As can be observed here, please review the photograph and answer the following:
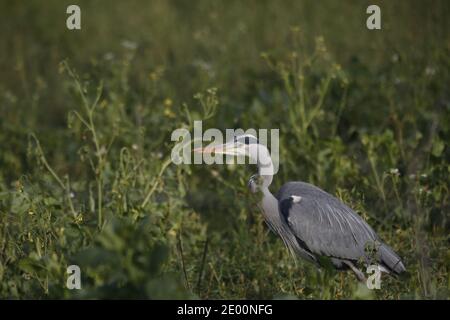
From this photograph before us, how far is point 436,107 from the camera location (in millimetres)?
7410

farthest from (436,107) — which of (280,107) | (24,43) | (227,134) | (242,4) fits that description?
(24,43)

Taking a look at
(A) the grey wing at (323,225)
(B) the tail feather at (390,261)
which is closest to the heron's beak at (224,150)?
(A) the grey wing at (323,225)

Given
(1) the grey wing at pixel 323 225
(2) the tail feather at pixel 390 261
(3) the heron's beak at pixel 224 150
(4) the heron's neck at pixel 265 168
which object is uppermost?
(3) the heron's beak at pixel 224 150

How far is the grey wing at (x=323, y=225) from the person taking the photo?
511 cm

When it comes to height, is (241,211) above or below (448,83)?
below

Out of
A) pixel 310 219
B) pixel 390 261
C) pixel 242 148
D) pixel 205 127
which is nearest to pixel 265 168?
pixel 242 148

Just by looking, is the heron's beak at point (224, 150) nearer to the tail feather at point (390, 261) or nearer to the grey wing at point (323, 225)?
the grey wing at point (323, 225)

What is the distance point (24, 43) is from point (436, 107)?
5.57 metres

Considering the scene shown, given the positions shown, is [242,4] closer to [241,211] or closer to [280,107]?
[280,107]

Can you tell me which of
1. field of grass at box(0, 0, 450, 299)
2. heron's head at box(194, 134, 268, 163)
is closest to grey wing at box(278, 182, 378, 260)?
field of grass at box(0, 0, 450, 299)

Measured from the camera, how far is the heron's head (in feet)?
17.0

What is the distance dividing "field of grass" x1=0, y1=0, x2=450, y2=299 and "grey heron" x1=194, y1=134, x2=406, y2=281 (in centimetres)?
11

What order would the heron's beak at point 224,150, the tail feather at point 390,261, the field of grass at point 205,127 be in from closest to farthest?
1. the field of grass at point 205,127
2. the tail feather at point 390,261
3. the heron's beak at point 224,150

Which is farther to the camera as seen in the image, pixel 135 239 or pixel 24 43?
pixel 24 43
